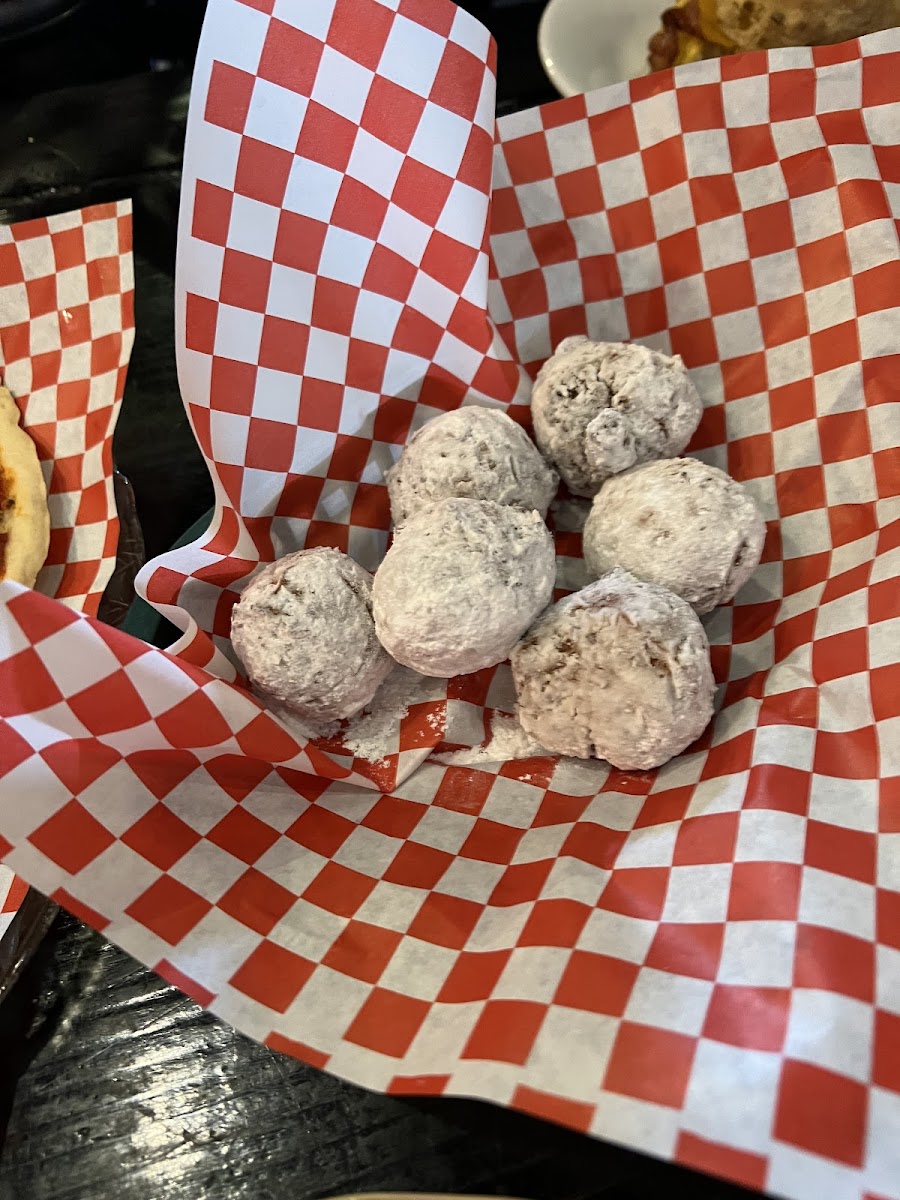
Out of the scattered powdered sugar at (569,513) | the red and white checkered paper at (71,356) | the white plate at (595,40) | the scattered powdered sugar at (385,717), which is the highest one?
the white plate at (595,40)

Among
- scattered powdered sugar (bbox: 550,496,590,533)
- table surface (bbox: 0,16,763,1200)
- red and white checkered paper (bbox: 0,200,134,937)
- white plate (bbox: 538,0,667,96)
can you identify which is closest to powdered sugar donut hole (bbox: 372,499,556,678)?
scattered powdered sugar (bbox: 550,496,590,533)

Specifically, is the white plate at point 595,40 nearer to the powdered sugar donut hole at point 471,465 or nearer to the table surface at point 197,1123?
the powdered sugar donut hole at point 471,465

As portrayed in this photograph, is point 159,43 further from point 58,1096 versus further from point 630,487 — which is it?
point 58,1096

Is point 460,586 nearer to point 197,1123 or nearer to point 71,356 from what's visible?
point 197,1123

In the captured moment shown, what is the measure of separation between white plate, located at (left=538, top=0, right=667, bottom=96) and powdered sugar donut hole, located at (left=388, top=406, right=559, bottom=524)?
1.01m

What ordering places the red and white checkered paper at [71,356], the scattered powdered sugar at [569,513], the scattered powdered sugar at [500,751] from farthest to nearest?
the red and white checkered paper at [71,356], the scattered powdered sugar at [569,513], the scattered powdered sugar at [500,751]

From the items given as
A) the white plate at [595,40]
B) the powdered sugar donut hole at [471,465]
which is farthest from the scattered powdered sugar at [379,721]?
the white plate at [595,40]

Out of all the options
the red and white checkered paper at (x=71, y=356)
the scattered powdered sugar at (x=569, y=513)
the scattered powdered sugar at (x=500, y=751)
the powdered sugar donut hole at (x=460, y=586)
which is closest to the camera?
the powdered sugar donut hole at (x=460, y=586)

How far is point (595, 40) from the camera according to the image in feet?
6.66

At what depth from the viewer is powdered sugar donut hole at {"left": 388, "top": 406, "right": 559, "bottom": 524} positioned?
1.39 meters

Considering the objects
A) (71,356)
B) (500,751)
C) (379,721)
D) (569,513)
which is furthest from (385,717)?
(71,356)

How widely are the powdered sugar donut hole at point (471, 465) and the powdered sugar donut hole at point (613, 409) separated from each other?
7 centimetres

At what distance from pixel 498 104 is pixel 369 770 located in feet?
5.84

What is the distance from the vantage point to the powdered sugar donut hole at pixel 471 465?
1387 mm
